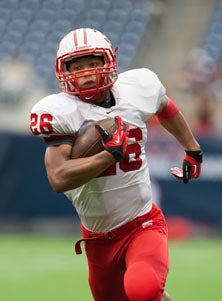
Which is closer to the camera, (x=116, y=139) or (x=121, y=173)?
(x=116, y=139)

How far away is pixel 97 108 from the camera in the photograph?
175 inches

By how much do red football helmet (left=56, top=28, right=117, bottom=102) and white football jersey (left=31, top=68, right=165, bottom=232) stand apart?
2.7 inches

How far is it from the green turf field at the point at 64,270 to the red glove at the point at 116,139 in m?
2.48

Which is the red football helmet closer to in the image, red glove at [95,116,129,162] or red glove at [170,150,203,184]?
red glove at [95,116,129,162]

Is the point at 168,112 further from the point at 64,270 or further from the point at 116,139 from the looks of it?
the point at 64,270

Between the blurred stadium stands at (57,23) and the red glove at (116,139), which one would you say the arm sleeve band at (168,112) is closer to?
the red glove at (116,139)

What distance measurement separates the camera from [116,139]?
13.4 feet

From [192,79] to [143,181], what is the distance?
8.00 metres

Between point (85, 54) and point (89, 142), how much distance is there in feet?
→ 1.64

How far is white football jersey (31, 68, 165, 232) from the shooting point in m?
4.44

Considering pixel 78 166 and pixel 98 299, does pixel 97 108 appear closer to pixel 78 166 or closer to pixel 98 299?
pixel 78 166

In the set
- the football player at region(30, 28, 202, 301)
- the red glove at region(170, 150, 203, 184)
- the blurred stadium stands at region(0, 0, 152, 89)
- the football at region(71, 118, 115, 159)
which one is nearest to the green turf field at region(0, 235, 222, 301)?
the red glove at region(170, 150, 203, 184)

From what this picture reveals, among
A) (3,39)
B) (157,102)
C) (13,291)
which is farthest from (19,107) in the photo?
(157,102)

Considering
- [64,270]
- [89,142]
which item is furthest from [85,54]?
[64,270]
